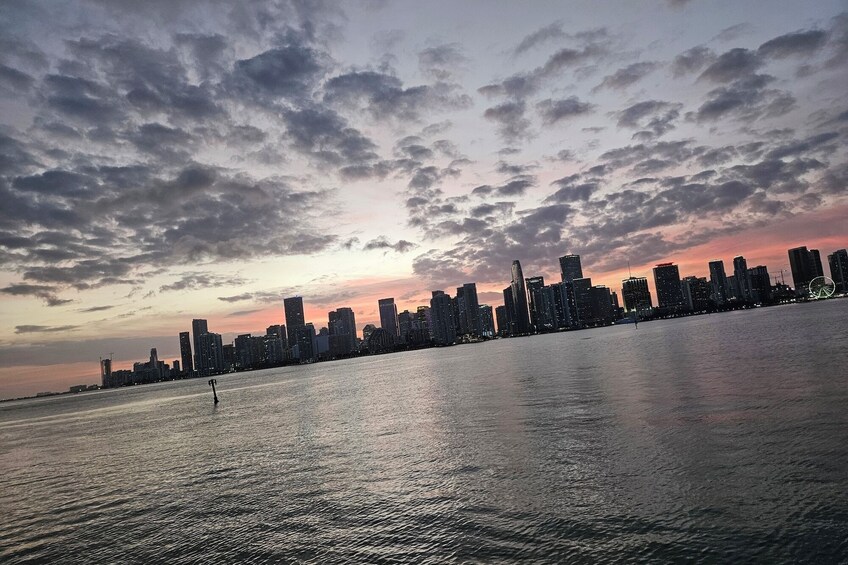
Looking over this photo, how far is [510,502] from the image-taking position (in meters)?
19.2

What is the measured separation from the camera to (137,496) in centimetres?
2811

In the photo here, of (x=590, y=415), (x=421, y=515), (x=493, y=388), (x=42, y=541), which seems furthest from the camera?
(x=493, y=388)

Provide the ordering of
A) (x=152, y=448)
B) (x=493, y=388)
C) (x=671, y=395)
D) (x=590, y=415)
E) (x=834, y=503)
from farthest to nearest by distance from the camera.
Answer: (x=493, y=388), (x=152, y=448), (x=671, y=395), (x=590, y=415), (x=834, y=503)

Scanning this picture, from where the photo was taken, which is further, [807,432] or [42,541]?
[807,432]

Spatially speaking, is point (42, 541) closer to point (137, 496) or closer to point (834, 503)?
point (137, 496)

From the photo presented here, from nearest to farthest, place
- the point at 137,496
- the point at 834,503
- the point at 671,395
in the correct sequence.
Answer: the point at 834,503 → the point at 137,496 → the point at 671,395

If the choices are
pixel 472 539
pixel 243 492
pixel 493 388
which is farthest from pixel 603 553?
pixel 493 388

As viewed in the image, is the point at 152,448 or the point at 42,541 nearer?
the point at 42,541

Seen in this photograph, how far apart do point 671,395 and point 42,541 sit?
4179 cm

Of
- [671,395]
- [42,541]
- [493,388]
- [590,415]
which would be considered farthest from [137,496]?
[493,388]

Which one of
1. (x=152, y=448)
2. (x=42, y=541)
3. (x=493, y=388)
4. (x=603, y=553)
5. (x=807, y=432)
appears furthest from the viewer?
(x=493, y=388)

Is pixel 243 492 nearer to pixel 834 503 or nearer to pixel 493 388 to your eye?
pixel 834 503

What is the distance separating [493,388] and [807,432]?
137ft

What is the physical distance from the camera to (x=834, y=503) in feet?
50.5
